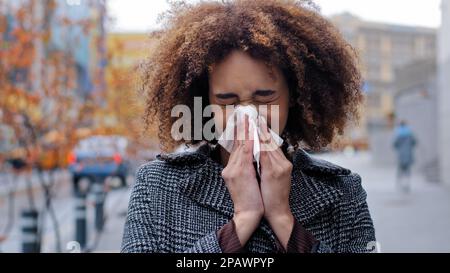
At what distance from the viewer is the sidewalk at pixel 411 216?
7225 millimetres

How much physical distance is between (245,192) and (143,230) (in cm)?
30

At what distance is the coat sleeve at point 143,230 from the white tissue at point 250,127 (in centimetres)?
23

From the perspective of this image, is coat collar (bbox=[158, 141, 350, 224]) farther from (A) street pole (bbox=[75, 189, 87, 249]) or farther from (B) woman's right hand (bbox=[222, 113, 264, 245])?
(A) street pole (bbox=[75, 189, 87, 249])

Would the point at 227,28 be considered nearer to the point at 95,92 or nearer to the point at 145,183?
the point at 145,183

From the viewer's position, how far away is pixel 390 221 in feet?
31.1

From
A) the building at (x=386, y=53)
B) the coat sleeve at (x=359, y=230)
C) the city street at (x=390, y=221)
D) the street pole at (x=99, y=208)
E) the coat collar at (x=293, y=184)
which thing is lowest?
the city street at (x=390, y=221)

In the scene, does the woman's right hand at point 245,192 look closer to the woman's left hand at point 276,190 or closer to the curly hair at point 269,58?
the woman's left hand at point 276,190

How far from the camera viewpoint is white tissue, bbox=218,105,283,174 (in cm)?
160

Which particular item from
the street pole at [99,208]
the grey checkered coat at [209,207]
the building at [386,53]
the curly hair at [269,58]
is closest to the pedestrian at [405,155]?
the building at [386,53]

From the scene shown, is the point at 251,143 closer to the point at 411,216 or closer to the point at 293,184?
the point at 293,184

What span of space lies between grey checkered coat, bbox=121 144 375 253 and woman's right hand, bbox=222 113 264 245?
0.18 feet
